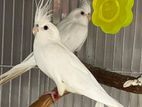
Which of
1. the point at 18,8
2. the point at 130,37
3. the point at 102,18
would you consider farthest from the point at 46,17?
the point at 130,37

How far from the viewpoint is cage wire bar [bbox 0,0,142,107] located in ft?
3.88

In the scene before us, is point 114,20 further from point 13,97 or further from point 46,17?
point 13,97

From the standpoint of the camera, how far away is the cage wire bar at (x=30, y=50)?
118 centimetres

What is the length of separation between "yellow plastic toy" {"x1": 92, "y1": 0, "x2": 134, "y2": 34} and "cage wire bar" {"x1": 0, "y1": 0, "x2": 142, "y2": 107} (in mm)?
274

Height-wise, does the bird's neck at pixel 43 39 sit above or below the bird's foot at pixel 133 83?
above

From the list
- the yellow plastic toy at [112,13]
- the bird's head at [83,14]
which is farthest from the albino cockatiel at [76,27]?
the yellow plastic toy at [112,13]

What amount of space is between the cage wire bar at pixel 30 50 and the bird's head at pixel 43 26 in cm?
34

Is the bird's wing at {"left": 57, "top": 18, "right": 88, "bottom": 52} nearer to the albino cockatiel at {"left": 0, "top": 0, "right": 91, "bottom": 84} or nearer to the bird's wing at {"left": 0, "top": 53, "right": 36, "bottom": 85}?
the albino cockatiel at {"left": 0, "top": 0, "right": 91, "bottom": 84}

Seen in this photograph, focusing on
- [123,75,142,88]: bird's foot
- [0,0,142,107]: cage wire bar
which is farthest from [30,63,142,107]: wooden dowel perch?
[0,0,142,107]: cage wire bar

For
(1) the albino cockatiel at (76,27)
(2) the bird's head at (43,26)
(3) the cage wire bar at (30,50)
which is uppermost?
(2) the bird's head at (43,26)

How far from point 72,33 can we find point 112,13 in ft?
0.51

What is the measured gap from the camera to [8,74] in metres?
0.92

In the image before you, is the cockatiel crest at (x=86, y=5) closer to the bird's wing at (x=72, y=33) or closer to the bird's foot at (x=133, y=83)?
the bird's wing at (x=72, y=33)

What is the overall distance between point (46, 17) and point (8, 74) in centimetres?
19
